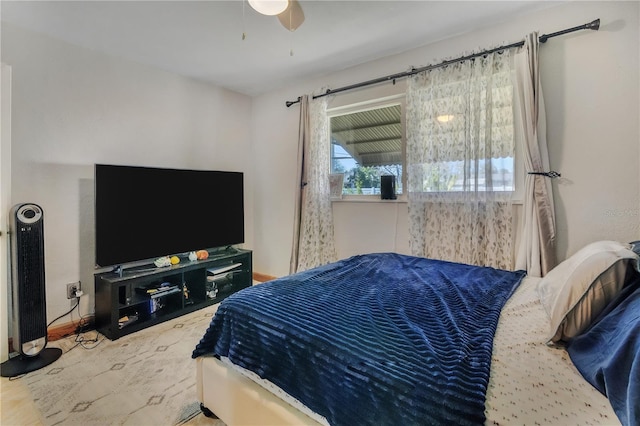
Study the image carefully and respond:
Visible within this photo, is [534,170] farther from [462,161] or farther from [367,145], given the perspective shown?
[367,145]

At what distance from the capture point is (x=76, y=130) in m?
2.69

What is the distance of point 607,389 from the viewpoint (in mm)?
819

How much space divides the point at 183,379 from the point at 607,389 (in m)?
2.13

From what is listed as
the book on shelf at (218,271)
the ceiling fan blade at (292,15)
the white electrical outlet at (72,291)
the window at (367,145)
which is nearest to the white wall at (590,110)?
the window at (367,145)

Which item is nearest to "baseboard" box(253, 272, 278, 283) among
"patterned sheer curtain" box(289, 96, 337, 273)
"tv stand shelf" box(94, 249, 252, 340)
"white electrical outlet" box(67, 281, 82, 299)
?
"tv stand shelf" box(94, 249, 252, 340)

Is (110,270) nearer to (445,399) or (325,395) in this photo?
(325,395)

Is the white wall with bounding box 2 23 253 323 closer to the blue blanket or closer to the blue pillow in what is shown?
the blue blanket

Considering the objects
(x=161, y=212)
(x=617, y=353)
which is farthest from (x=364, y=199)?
(x=617, y=353)

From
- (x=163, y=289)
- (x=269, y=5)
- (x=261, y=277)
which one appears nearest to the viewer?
(x=269, y=5)

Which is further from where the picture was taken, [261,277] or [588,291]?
[261,277]

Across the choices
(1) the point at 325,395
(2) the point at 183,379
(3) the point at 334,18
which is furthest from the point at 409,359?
(3) the point at 334,18

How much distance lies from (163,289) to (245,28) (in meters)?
2.49

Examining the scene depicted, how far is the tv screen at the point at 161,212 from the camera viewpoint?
2.59 meters

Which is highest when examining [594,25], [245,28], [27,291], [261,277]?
Answer: [245,28]
